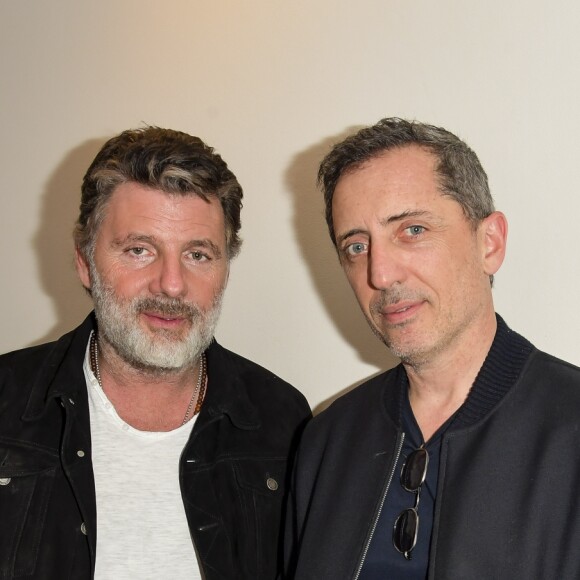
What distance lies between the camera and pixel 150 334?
2.13 meters

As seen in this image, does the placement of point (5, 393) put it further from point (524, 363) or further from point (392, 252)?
point (524, 363)

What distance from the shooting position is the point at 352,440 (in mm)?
1979

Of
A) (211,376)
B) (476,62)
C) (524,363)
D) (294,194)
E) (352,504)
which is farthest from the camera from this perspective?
(294,194)

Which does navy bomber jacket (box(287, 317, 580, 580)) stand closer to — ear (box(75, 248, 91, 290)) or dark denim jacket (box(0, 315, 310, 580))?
dark denim jacket (box(0, 315, 310, 580))

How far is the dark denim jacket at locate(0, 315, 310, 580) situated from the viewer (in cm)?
203

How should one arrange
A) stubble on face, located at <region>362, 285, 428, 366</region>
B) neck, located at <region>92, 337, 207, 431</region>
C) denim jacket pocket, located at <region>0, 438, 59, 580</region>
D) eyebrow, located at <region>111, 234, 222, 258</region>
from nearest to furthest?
1. stubble on face, located at <region>362, 285, 428, 366</region>
2. denim jacket pocket, located at <region>0, 438, 59, 580</region>
3. eyebrow, located at <region>111, 234, 222, 258</region>
4. neck, located at <region>92, 337, 207, 431</region>

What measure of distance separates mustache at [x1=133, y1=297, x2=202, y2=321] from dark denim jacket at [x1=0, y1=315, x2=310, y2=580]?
26 cm

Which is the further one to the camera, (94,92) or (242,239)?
(94,92)

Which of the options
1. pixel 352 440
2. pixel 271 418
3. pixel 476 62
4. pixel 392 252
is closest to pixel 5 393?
pixel 271 418

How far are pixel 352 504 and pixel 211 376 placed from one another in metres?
0.65

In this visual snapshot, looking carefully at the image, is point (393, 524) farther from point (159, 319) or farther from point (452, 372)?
point (159, 319)

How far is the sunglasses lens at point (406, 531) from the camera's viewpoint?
1.69m

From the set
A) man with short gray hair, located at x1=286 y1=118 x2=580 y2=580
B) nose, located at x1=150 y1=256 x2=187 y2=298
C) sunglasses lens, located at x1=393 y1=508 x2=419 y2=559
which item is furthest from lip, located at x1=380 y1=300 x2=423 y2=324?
nose, located at x1=150 y1=256 x2=187 y2=298

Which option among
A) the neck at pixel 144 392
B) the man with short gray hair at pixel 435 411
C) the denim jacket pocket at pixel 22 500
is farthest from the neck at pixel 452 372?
the denim jacket pocket at pixel 22 500
